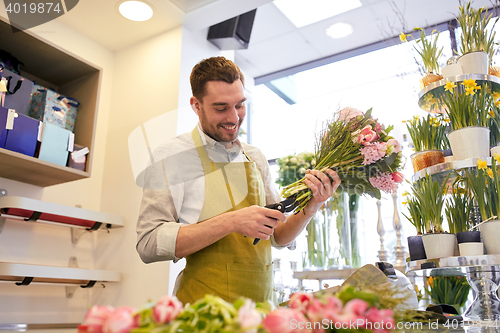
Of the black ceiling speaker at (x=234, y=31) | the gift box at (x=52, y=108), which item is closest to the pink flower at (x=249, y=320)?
the gift box at (x=52, y=108)

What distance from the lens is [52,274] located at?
2.01 m

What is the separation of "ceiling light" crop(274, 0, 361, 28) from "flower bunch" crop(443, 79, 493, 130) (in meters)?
1.67

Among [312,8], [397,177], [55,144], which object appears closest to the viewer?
[397,177]

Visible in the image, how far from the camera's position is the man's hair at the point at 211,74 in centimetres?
154

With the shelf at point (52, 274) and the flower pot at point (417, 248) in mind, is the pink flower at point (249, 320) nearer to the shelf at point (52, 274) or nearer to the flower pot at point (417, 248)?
the flower pot at point (417, 248)

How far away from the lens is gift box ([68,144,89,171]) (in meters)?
2.17

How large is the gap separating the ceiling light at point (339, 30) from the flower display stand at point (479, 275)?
2.29m

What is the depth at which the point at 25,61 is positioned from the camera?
2.31 meters

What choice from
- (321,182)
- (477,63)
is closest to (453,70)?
(477,63)

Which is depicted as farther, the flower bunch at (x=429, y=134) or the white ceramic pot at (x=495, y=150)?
the flower bunch at (x=429, y=134)

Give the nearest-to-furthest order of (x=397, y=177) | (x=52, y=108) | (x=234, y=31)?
(x=397, y=177) → (x=52, y=108) → (x=234, y=31)

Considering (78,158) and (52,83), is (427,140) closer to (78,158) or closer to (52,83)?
(78,158)

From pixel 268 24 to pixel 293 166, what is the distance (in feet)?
3.84

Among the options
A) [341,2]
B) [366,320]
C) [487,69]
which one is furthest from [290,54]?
[366,320]
